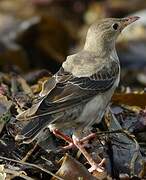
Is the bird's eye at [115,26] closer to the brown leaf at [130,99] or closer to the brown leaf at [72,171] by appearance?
the brown leaf at [130,99]

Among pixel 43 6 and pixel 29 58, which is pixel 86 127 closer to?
pixel 29 58

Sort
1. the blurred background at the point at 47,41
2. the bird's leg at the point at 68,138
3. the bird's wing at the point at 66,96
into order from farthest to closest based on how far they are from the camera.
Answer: the blurred background at the point at 47,41
the bird's leg at the point at 68,138
the bird's wing at the point at 66,96

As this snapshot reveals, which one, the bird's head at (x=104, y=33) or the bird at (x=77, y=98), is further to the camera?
the bird's head at (x=104, y=33)

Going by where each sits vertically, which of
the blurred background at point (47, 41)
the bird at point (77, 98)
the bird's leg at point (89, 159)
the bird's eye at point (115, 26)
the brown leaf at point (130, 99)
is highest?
the bird's eye at point (115, 26)

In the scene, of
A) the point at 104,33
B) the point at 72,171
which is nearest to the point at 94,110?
the point at 72,171

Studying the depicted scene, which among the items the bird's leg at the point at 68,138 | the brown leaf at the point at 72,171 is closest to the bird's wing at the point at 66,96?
the bird's leg at the point at 68,138

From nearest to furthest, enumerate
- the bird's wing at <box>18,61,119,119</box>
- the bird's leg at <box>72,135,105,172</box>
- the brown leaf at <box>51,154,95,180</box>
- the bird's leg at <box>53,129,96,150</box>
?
the brown leaf at <box>51,154,95,180</box>, the bird's leg at <box>72,135,105,172</box>, the bird's wing at <box>18,61,119,119</box>, the bird's leg at <box>53,129,96,150</box>

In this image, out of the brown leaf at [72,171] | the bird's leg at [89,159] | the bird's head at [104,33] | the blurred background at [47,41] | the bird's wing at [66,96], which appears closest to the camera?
the brown leaf at [72,171]

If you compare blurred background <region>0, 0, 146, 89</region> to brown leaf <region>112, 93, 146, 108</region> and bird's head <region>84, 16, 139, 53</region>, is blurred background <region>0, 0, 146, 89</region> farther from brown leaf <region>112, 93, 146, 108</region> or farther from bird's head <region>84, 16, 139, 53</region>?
bird's head <region>84, 16, 139, 53</region>

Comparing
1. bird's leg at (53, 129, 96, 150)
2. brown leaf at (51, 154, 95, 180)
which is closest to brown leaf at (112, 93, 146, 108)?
bird's leg at (53, 129, 96, 150)
